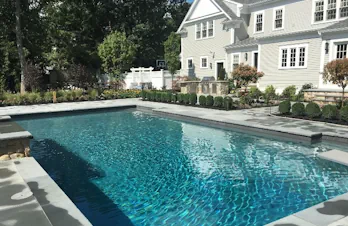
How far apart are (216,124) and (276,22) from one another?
1376 cm

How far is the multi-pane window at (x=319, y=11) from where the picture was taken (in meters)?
19.4

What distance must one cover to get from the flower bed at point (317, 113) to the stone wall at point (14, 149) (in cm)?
1020

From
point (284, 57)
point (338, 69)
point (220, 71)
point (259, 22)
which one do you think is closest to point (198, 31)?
point (220, 71)

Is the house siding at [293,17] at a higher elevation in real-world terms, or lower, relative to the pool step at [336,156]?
higher

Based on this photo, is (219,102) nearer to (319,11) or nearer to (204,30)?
(319,11)

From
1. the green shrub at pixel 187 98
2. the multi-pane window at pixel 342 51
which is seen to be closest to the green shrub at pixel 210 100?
the green shrub at pixel 187 98

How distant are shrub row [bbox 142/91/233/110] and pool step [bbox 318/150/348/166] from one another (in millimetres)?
7634

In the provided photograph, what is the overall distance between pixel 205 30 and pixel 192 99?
12.3m

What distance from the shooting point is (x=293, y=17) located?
21.3 metres

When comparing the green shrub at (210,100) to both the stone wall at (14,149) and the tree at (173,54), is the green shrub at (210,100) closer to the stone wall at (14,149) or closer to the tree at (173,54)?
the stone wall at (14,149)

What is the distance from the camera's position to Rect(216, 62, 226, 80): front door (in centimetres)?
2472

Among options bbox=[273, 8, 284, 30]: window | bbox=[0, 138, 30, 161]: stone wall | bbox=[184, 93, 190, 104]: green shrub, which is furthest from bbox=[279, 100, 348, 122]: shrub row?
bbox=[273, 8, 284, 30]: window

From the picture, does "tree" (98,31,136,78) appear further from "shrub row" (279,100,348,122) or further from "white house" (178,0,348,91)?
"shrub row" (279,100,348,122)

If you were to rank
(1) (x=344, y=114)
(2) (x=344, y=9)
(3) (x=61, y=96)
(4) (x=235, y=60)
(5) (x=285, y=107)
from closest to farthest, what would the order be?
(1) (x=344, y=114)
(5) (x=285, y=107)
(2) (x=344, y=9)
(3) (x=61, y=96)
(4) (x=235, y=60)
